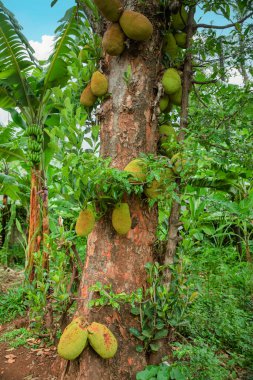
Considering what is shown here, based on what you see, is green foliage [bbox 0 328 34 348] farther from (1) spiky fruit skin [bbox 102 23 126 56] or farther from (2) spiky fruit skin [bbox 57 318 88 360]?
(1) spiky fruit skin [bbox 102 23 126 56]

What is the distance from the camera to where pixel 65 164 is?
163 centimetres

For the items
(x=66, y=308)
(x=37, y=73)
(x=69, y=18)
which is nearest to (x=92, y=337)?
(x=66, y=308)

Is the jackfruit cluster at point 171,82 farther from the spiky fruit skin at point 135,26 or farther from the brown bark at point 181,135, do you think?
the spiky fruit skin at point 135,26

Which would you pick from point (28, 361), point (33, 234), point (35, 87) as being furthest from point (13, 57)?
point (28, 361)

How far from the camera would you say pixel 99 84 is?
1.86 meters

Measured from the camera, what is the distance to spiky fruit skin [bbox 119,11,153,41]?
1716 mm

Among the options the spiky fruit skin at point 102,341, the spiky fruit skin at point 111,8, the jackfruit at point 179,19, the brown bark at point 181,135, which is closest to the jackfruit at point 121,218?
the brown bark at point 181,135

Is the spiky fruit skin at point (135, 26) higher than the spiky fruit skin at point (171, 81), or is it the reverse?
the spiky fruit skin at point (135, 26)

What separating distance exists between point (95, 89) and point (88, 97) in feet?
0.28

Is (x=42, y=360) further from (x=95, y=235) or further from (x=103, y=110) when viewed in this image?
(x=103, y=110)

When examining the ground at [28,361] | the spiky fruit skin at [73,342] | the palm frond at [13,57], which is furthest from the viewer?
the palm frond at [13,57]

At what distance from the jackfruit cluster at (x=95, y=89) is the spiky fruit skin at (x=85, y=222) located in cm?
63

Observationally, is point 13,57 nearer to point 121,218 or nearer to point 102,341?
point 121,218

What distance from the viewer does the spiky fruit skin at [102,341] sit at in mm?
1575
